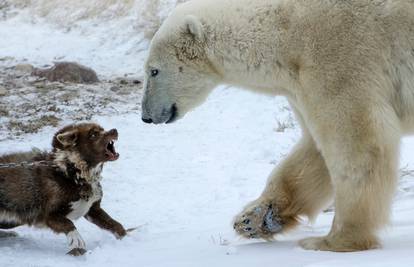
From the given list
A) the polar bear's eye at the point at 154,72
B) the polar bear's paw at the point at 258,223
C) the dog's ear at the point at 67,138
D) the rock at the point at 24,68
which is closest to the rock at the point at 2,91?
the rock at the point at 24,68

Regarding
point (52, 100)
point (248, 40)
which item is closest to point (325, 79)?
Answer: point (248, 40)

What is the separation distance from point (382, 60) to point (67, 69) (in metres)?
11.4

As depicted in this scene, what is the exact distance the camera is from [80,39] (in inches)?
782

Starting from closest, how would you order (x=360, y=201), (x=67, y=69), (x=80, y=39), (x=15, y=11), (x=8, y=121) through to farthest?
1. (x=360, y=201)
2. (x=8, y=121)
3. (x=67, y=69)
4. (x=80, y=39)
5. (x=15, y=11)

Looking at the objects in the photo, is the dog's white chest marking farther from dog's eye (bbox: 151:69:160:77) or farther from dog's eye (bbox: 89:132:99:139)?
dog's eye (bbox: 151:69:160:77)

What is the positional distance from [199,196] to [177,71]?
110 inches

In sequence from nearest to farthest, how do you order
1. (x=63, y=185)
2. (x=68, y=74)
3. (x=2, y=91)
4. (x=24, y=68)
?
(x=63, y=185), (x=2, y=91), (x=68, y=74), (x=24, y=68)

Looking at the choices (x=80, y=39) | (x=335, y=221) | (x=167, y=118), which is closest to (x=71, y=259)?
(x=167, y=118)

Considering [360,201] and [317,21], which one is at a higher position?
[317,21]

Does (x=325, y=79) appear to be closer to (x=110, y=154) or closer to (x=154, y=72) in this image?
(x=154, y=72)

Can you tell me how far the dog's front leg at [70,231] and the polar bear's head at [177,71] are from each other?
3.57 ft

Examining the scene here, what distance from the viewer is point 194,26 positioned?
5242 millimetres

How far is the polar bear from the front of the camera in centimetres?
455

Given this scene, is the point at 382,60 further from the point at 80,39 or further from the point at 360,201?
the point at 80,39
